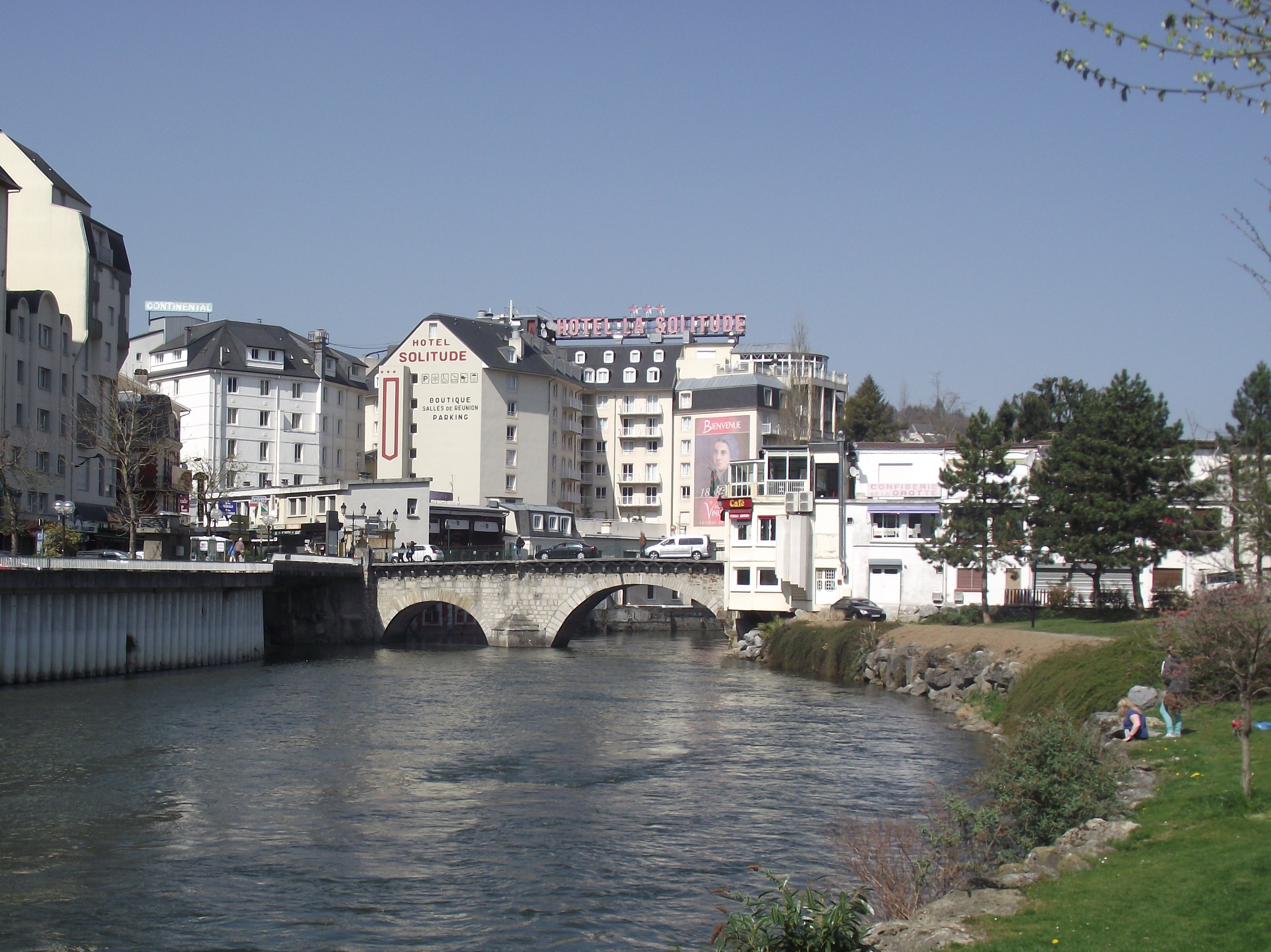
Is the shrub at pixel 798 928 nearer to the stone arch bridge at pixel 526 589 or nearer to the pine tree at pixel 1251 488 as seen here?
the pine tree at pixel 1251 488

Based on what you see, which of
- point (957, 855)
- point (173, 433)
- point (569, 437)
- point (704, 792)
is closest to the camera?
point (957, 855)

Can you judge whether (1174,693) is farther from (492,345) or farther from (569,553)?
(492,345)

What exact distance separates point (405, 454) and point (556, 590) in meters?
35.6

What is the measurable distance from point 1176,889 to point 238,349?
110 meters

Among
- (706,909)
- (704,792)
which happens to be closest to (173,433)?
(704,792)

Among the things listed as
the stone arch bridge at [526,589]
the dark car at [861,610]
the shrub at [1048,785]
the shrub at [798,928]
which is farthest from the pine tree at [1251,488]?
the stone arch bridge at [526,589]

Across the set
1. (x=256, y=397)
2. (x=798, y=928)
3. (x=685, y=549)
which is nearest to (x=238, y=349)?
(x=256, y=397)

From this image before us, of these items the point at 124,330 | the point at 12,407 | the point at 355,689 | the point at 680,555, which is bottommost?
the point at 355,689

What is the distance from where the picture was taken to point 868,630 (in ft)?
179

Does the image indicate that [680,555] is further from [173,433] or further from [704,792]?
[704,792]

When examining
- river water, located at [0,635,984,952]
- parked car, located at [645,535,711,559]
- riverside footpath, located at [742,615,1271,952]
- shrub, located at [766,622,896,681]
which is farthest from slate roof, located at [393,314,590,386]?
riverside footpath, located at [742,615,1271,952]

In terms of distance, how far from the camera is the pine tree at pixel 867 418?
106812 mm

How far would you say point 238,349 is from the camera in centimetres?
11325

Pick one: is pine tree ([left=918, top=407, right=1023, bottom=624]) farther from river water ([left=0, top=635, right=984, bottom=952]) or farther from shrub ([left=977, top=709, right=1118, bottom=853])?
shrub ([left=977, top=709, right=1118, bottom=853])
